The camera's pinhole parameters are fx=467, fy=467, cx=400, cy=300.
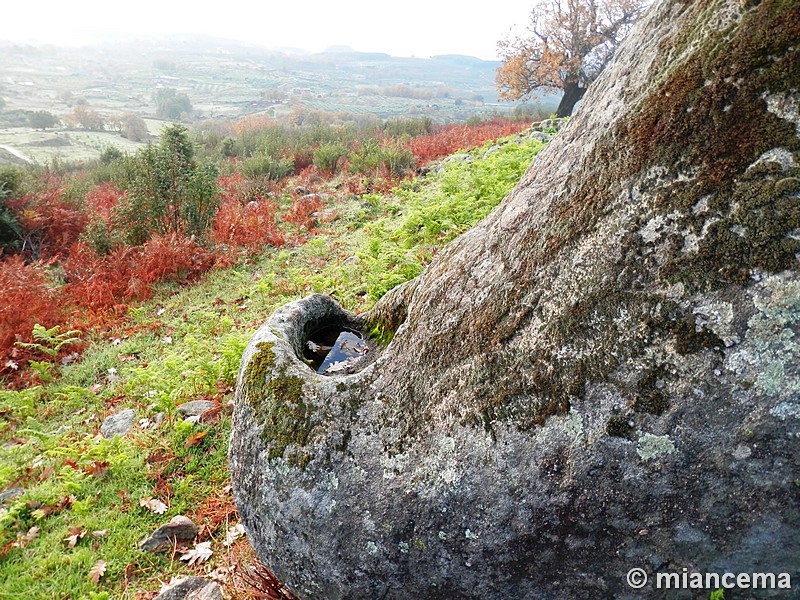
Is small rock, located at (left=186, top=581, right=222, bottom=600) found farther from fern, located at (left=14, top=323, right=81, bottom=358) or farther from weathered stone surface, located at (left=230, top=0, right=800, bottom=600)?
fern, located at (left=14, top=323, right=81, bottom=358)

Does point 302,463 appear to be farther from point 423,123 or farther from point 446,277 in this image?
point 423,123

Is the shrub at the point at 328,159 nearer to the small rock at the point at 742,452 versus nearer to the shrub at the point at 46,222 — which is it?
the shrub at the point at 46,222

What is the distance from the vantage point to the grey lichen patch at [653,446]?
1.61 meters

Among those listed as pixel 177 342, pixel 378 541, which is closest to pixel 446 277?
pixel 378 541

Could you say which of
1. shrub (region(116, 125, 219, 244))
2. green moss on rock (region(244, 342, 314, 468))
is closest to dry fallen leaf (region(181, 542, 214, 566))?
green moss on rock (region(244, 342, 314, 468))

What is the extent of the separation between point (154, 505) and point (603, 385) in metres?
3.95

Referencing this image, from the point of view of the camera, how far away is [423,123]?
24.0 meters

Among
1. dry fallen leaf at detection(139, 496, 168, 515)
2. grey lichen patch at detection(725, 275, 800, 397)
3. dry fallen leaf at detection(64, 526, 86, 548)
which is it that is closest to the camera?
grey lichen patch at detection(725, 275, 800, 397)

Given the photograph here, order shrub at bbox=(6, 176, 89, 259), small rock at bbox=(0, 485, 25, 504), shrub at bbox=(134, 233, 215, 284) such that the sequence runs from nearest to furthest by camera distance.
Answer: small rock at bbox=(0, 485, 25, 504) → shrub at bbox=(134, 233, 215, 284) → shrub at bbox=(6, 176, 89, 259)

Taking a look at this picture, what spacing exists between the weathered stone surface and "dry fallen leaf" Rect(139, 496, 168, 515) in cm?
205

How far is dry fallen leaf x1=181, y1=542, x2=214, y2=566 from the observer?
3.51m

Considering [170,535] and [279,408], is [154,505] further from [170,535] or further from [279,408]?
[279,408]

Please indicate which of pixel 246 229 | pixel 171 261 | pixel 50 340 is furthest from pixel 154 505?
pixel 246 229

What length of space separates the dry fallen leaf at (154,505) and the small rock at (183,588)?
891mm
